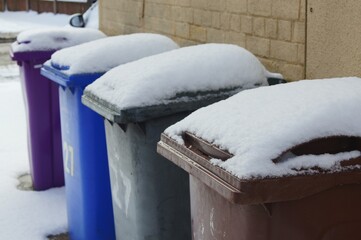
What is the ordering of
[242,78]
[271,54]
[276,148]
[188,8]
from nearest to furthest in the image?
[276,148] < [242,78] < [271,54] < [188,8]

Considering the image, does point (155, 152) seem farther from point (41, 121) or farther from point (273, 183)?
point (41, 121)

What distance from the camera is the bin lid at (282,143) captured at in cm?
232

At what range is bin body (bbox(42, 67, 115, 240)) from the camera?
4.43 metres

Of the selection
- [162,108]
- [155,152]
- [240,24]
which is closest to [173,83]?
[162,108]

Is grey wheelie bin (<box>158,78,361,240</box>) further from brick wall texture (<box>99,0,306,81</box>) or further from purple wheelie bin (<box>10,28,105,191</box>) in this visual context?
purple wheelie bin (<box>10,28,105,191</box>)

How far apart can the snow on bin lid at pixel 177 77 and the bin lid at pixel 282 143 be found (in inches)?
30.7

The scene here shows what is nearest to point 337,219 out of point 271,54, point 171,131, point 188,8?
point 171,131

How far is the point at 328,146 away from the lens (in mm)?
2484

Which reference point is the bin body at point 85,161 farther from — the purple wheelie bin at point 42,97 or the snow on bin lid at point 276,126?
the snow on bin lid at point 276,126

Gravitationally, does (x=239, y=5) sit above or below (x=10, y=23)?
above

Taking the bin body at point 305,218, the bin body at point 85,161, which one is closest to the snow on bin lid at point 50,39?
the bin body at point 85,161

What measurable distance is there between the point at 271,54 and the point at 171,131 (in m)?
1.87

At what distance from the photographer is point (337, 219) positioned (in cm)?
246

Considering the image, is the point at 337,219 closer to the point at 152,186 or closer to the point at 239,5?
the point at 152,186
